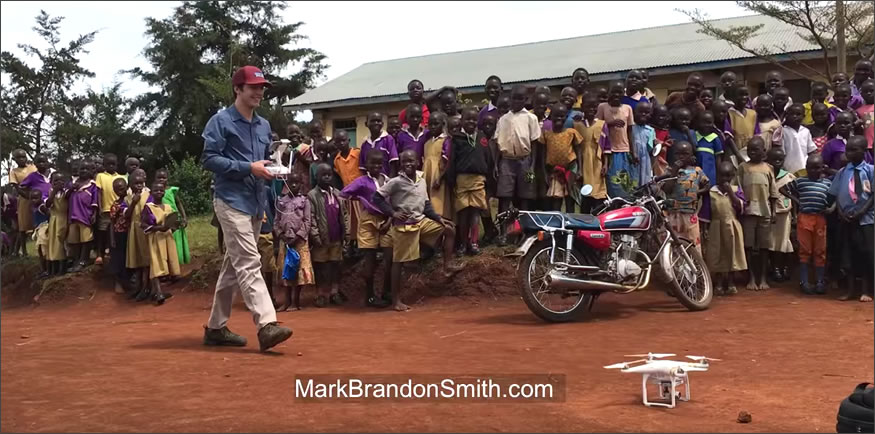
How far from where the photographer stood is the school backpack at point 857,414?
332 centimetres

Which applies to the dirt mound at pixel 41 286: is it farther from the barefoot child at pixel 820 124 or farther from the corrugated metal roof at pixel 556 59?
the corrugated metal roof at pixel 556 59

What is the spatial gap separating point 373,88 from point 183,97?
21.1 feet

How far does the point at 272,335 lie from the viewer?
5.52 m

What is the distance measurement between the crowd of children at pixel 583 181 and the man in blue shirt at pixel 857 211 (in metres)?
0.01

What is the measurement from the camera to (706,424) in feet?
12.8

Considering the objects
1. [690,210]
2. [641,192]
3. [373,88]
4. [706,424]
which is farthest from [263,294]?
[373,88]

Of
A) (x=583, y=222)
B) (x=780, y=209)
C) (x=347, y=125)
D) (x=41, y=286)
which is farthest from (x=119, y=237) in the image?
(x=347, y=125)

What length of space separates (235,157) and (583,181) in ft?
14.5

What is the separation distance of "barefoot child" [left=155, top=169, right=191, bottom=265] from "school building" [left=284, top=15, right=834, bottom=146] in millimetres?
8265

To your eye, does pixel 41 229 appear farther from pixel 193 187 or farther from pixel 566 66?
pixel 566 66

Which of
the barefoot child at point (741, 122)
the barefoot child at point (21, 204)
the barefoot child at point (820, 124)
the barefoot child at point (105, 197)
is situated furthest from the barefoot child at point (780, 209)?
the barefoot child at point (21, 204)

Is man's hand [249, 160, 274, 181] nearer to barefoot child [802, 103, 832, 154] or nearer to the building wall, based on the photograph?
barefoot child [802, 103, 832, 154]

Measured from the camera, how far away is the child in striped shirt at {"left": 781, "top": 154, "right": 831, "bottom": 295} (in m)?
8.29

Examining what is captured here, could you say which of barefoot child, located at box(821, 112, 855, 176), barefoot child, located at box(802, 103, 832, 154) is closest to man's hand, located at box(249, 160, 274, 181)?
barefoot child, located at box(821, 112, 855, 176)
